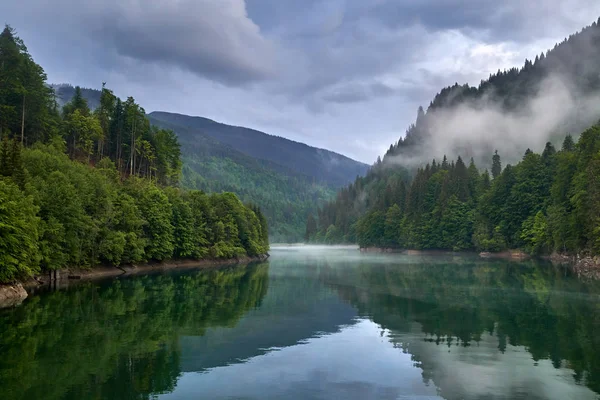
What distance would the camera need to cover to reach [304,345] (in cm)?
2745

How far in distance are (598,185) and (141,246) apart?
231 feet

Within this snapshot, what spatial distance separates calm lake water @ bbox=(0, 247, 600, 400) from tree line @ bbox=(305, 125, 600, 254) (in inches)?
1484

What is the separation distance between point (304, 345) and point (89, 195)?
47540 millimetres

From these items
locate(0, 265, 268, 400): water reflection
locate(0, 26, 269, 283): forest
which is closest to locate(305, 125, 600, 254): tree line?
locate(0, 26, 269, 283): forest

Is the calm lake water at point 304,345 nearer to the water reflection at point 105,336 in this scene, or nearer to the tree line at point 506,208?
the water reflection at point 105,336

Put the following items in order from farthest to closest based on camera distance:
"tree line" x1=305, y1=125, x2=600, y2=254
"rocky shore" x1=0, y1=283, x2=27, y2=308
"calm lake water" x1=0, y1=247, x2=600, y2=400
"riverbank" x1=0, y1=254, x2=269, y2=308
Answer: "tree line" x1=305, y1=125, x2=600, y2=254
"riverbank" x1=0, y1=254, x2=269, y2=308
"rocky shore" x1=0, y1=283, x2=27, y2=308
"calm lake water" x1=0, y1=247, x2=600, y2=400

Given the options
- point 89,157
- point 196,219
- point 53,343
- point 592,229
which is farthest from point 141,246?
point 592,229

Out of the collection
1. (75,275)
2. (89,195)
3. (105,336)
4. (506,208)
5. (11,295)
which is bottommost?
(75,275)

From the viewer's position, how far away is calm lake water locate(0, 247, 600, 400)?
1962 centimetres

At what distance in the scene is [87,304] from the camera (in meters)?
41.8

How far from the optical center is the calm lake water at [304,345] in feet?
64.4

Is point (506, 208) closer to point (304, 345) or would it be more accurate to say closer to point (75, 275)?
point (75, 275)

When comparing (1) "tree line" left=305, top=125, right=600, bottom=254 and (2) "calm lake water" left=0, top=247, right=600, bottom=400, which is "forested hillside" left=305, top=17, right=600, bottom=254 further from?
(2) "calm lake water" left=0, top=247, right=600, bottom=400

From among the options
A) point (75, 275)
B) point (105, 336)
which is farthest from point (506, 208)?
point (105, 336)
